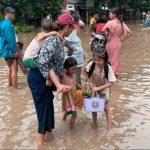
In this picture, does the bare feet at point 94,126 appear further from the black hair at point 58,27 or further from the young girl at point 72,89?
the black hair at point 58,27

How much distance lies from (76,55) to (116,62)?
2516 millimetres

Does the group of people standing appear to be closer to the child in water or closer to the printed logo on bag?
the child in water

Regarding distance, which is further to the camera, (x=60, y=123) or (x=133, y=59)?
(x=133, y=59)

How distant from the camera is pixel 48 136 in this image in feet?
20.3

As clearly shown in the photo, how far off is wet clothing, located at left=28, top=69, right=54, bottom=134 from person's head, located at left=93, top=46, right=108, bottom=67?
1.01m

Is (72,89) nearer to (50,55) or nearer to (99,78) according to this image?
(99,78)

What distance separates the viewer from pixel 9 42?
894 cm

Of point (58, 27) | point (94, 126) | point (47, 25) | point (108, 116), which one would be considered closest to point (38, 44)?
point (47, 25)

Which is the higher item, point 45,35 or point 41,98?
point 45,35

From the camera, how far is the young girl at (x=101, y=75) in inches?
245

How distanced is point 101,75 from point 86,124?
36.0 inches

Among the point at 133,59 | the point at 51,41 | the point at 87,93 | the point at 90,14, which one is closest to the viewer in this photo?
the point at 51,41

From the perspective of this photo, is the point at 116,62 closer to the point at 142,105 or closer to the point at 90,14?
the point at 142,105

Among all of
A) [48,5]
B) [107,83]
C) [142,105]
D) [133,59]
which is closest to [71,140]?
[107,83]
